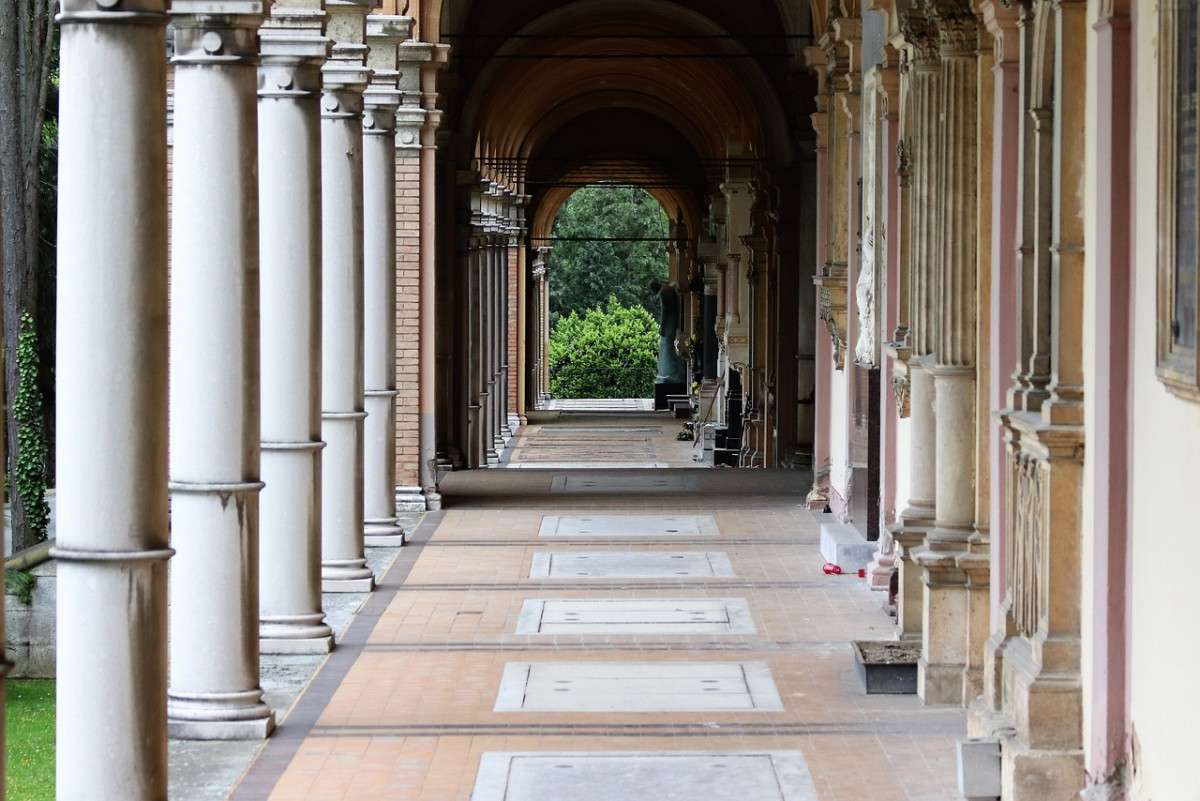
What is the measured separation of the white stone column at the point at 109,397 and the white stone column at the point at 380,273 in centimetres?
795

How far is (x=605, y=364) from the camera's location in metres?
53.2

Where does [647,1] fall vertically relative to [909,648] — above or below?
above

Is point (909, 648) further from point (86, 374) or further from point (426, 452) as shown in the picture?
point (426, 452)

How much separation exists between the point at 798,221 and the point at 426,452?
526 cm

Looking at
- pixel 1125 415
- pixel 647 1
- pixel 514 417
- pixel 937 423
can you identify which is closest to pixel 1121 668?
pixel 1125 415

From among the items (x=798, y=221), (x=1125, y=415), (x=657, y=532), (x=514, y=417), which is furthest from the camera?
(x=514, y=417)

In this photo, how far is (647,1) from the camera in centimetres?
2397

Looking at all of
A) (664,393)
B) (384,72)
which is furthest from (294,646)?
(664,393)

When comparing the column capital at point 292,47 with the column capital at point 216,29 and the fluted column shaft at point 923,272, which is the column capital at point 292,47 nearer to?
the column capital at point 216,29

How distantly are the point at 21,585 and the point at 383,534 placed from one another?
2.86 m

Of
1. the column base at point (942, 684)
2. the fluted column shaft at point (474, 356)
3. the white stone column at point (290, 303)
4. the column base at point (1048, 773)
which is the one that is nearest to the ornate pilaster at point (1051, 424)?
the column base at point (1048, 773)

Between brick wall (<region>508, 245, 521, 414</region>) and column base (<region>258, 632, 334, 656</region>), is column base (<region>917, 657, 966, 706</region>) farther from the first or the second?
brick wall (<region>508, 245, 521, 414</region>)

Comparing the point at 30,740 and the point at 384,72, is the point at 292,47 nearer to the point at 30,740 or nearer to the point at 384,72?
the point at 384,72

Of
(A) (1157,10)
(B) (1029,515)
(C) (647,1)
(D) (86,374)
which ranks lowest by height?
(B) (1029,515)
